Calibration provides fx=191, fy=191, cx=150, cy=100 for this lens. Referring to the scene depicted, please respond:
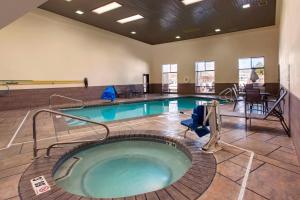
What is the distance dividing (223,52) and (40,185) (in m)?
12.1

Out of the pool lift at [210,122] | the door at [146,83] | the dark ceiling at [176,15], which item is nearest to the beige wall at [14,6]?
the pool lift at [210,122]

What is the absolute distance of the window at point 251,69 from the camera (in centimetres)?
1081

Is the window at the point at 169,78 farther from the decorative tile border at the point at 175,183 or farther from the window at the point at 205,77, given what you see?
the decorative tile border at the point at 175,183

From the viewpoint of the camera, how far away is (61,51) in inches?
363

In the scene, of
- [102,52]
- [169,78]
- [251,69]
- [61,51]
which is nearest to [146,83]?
[169,78]

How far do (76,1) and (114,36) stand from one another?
4715 millimetres

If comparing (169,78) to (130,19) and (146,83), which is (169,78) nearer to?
(146,83)

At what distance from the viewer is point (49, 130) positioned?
168 inches

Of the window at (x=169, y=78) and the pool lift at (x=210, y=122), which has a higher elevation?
the window at (x=169, y=78)

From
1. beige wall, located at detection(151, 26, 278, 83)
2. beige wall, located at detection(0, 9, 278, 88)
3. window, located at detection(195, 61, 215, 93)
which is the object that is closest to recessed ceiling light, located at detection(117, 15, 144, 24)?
beige wall, located at detection(0, 9, 278, 88)

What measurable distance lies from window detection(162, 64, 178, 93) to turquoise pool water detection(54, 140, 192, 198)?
1128 cm

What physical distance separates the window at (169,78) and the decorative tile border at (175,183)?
1151 cm

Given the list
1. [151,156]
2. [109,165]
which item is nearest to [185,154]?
[151,156]

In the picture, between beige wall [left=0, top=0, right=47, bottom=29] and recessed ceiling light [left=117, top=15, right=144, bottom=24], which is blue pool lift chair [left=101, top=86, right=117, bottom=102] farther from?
beige wall [left=0, top=0, right=47, bottom=29]
